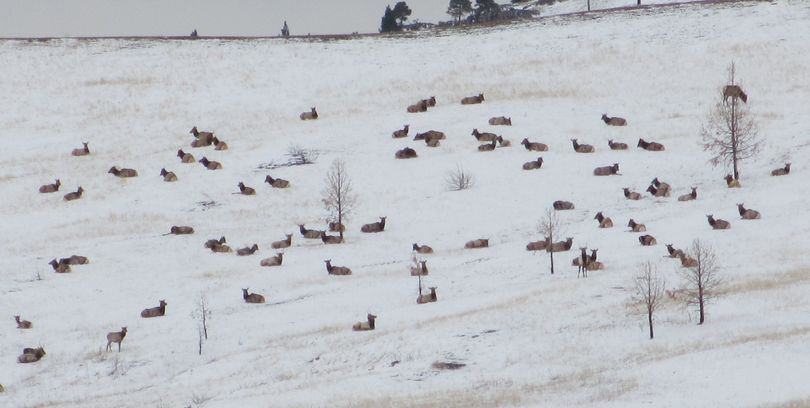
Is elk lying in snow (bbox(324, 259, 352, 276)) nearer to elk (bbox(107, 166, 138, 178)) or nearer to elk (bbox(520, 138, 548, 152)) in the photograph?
elk (bbox(520, 138, 548, 152))

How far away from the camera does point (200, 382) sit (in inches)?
1113

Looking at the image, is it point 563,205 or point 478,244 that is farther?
point 563,205

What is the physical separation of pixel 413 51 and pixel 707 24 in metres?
18.0

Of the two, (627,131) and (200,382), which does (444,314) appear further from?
(627,131)

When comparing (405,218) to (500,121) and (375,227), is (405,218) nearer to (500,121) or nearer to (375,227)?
(375,227)

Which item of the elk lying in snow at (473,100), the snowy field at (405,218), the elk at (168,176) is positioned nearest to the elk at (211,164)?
the snowy field at (405,218)

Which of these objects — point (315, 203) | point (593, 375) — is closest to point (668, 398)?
point (593, 375)

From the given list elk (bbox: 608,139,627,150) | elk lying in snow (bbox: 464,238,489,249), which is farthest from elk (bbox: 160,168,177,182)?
elk (bbox: 608,139,627,150)

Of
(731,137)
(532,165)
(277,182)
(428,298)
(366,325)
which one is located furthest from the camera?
(532,165)

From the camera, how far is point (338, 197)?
44.1 metres

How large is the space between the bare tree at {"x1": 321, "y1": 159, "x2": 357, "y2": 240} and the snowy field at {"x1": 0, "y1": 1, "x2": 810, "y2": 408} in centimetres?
51

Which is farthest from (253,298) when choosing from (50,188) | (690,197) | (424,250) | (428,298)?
(50,188)

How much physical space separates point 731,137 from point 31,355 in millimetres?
29254

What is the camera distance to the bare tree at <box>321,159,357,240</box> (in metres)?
44.5
